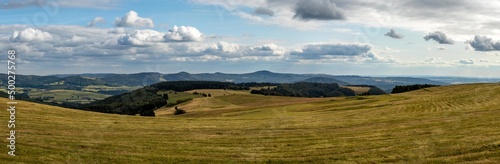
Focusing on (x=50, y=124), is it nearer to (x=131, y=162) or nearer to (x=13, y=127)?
(x=13, y=127)

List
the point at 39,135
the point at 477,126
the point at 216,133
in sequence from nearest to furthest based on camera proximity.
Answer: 1. the point at 39,135
2. the point at 477,126
3. the point at 216,133

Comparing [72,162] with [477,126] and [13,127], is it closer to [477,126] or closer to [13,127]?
[13,127]

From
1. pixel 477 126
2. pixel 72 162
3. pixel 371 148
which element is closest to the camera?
pixel 72 162

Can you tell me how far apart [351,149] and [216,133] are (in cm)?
1651

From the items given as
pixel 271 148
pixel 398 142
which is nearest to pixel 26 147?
pixel 271 148

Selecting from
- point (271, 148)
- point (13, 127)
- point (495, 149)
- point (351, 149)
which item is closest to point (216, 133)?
point (271, 148)

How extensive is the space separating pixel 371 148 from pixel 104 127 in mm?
28883

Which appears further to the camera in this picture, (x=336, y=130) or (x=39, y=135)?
(x=336, y=130)

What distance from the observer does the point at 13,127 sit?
3506cm

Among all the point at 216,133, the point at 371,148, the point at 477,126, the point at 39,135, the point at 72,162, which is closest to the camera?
the point at 72,162

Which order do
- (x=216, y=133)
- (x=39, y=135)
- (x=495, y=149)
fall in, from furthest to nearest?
(x=216, y=133) → (x=39, y=135) → (x=495, y=149)

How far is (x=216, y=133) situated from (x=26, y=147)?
63.8ft

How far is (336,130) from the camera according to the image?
1722 inches

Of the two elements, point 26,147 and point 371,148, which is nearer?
point 26,147
